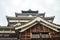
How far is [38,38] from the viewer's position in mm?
10289

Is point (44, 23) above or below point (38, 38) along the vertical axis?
above

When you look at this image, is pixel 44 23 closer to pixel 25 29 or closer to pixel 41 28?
pixel 41 28

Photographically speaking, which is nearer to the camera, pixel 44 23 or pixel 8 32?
pixel 8 32

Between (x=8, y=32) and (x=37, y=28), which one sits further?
(x=37, y=28)

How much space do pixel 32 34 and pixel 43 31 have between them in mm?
1003

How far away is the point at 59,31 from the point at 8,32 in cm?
438

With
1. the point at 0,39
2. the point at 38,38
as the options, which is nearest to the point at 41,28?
the point at 38,38

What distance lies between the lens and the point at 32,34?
1082 cm

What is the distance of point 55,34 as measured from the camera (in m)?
10.7

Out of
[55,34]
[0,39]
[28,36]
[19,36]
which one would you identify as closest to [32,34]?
[28,36]

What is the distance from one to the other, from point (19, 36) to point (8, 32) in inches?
38.7

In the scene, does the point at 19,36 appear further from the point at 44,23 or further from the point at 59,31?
the point at 59,31

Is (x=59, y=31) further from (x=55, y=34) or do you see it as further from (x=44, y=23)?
(x=44, y=23)

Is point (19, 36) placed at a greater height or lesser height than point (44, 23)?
lesser
